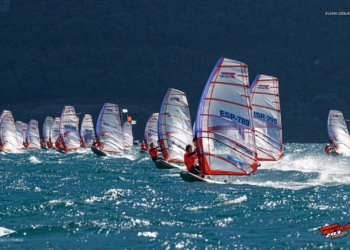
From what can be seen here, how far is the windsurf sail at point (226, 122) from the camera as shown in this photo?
26.7 metres

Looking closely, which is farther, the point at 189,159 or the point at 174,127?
the point at 174,127

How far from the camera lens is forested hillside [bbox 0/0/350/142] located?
14888 centimetres

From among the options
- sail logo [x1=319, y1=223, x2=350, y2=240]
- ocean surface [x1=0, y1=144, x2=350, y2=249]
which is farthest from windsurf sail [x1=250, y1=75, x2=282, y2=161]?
sail logo [x1=319, y1=223, x2=350, y2=240]

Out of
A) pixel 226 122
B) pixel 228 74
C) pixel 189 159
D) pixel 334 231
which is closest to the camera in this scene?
pixel 334 231

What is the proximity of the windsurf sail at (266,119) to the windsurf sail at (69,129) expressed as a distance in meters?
30.5

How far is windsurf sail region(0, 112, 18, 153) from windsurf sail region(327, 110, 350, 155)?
→ 88.1ft

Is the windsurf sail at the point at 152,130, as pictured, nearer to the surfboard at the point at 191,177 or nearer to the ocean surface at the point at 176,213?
the ocean surface at the point at 176,213

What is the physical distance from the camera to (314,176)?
1198 inches

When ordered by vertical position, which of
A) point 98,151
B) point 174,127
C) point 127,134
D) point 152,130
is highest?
point 174,127

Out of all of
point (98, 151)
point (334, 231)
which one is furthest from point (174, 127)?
point (334, 231)

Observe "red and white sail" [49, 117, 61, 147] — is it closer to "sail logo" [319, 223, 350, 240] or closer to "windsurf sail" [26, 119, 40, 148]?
"windsurf sail" [26, 119, 40, 148]

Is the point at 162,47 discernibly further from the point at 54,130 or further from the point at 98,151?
the point at 98,151

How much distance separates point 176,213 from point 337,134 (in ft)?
140

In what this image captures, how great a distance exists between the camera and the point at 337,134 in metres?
60.5
